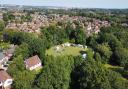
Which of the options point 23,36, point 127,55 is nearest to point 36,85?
point 127,55

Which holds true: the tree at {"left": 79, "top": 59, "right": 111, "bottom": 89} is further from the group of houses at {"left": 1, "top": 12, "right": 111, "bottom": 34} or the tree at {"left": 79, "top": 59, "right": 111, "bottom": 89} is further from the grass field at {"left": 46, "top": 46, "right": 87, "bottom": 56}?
the group of houses at {"left": 1, "top": 12, "right": 111, "bottom": 34}

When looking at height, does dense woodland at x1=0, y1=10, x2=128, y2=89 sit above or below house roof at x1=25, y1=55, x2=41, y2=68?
above

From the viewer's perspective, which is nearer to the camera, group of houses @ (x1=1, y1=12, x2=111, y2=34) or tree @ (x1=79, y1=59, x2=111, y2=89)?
tree @ (x1=79, y1=59, x2=111, y2=89)

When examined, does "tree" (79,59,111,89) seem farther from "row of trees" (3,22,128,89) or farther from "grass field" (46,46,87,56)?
"grass field" (46,46,87,56)

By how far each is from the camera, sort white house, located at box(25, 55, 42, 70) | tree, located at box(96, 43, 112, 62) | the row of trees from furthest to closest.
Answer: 1. tree, located at box(96, 43, 112, 62)
2. white house, located at box(25, 55, 42, 70)
3. the row of trees

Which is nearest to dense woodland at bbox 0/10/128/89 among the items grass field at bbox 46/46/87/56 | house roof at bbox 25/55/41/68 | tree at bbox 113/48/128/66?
tree at bbox 113/48/128/66

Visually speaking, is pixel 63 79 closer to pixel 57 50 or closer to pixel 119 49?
pixel 119 49

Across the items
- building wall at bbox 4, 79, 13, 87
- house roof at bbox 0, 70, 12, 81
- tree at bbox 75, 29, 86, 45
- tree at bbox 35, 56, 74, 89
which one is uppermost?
tree at bbox 35, 56, 74, 89

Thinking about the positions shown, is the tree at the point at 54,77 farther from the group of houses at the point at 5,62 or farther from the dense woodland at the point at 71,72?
the group of houses at the point at 5,62

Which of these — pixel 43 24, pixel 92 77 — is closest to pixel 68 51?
pixel 92 77

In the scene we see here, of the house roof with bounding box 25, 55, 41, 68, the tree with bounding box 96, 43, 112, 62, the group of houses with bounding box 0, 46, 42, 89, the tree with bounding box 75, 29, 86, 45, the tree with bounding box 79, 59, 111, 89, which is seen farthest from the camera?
the tree with bounding box 75, 29, 86, 45
